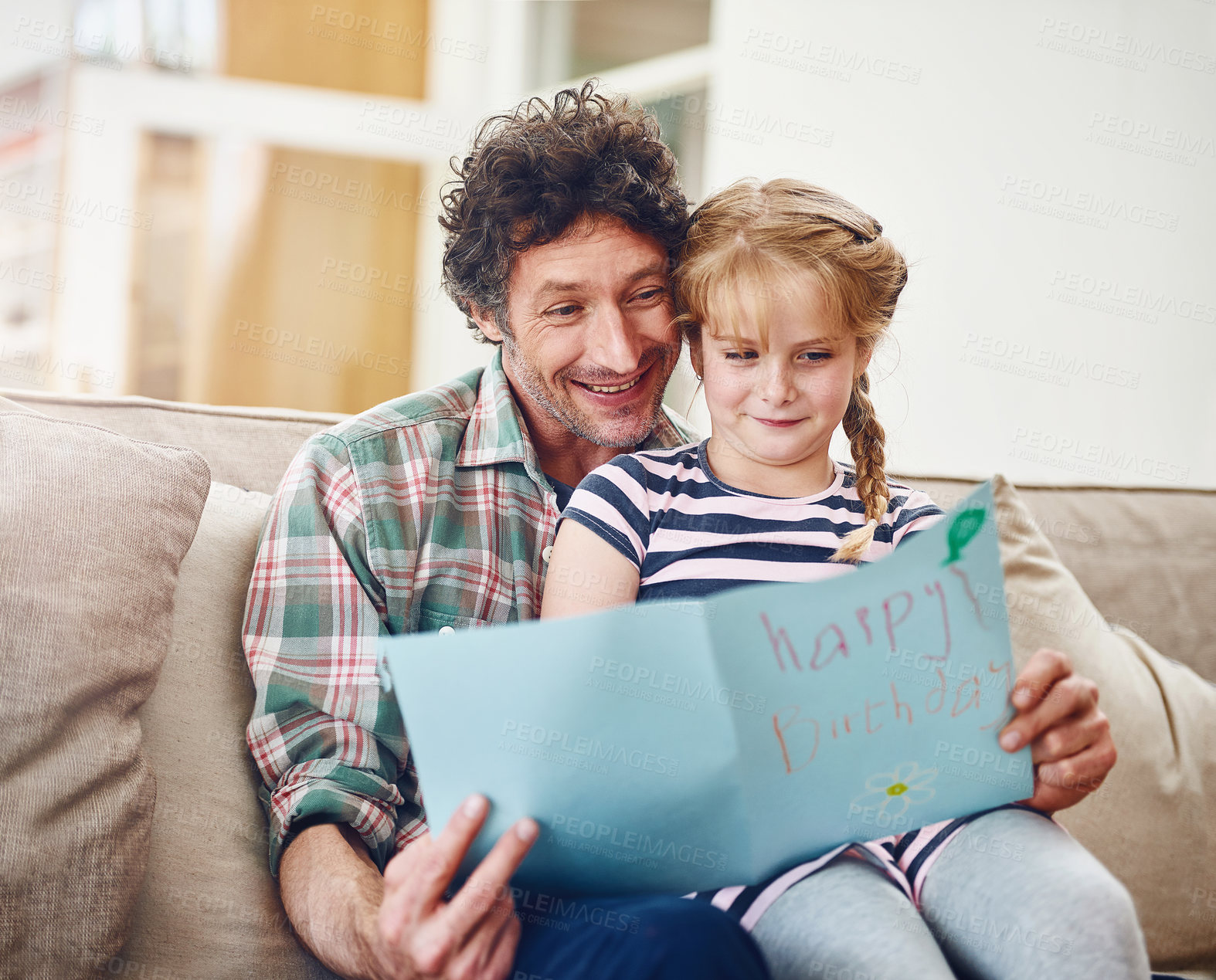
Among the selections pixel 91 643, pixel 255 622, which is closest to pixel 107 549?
pixel 91 643

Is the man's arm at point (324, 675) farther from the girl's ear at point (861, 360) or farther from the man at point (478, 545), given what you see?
the girl's ear at point (861, 360)

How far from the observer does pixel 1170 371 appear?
2361 millimetres

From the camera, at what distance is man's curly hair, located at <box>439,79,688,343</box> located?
3.92 feet

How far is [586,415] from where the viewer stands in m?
1.24

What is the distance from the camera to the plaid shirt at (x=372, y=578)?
0.98 m

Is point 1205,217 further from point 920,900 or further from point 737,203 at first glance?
point 920,900

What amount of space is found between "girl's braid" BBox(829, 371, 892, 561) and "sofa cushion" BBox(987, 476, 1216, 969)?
325 millimetres

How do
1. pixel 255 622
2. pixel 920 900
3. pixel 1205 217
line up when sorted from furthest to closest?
pixel 1205 217, pixel 255 622, pixel 920 900

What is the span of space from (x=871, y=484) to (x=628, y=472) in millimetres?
265

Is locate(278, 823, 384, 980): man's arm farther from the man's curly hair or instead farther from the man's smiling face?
the man's curly hair

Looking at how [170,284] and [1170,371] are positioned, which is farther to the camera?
[170,284]
